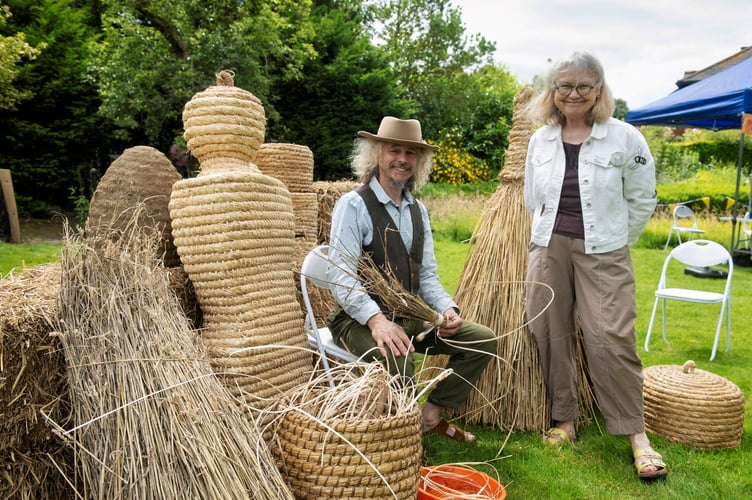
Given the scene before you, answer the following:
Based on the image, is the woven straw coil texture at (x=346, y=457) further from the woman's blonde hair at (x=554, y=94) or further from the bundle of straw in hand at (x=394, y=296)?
the woman's blonde hair at (x=554, y=94)

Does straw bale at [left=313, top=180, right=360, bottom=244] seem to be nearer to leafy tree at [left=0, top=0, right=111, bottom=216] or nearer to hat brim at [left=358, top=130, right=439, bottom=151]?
hat brim at [left=358, top=130, right=439, bottom=151]

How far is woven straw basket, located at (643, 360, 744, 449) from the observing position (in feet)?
9.40

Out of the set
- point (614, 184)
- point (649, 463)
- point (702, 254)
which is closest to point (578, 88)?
point (614, 184)

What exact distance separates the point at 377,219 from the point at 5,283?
57.4 inches

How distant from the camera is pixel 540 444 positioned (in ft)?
9.73

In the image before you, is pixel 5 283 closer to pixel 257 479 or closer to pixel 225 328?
pixel 225 328

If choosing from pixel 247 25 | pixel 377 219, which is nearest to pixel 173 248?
pixel 377 219

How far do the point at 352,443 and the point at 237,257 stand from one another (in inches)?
34.5

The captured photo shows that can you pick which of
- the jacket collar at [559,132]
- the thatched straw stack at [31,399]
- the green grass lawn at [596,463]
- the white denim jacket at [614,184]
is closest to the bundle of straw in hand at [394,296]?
the green grass lawn at [596,463]

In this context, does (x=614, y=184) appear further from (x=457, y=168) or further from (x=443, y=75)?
(x=443, y=75)

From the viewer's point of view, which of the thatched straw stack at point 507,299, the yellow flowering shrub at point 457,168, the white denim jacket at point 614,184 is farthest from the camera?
the yellow flowering shrub at point 457,168

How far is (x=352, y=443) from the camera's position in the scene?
183 centimetres

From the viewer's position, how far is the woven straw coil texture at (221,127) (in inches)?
98.4

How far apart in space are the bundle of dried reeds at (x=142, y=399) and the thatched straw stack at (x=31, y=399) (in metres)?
0.07
